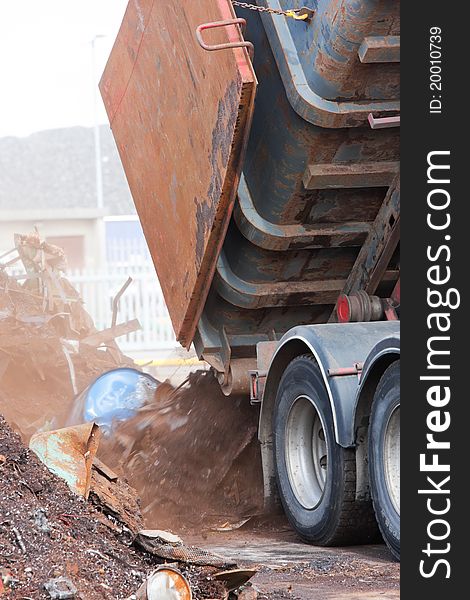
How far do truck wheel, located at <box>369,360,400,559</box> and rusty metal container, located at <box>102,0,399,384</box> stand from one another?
1.05 meters

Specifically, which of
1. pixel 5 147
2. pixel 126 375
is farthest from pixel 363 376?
pixel 5 147

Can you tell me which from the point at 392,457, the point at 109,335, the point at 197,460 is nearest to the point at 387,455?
the point at 392,457

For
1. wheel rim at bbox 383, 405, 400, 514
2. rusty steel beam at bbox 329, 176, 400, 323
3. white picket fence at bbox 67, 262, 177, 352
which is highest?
white picket fence at bbox 67, 262, 177, 352

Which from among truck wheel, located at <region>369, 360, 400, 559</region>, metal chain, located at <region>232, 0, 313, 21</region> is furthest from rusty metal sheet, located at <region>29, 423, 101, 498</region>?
metal chain, located at <region>232, 0, 313, 21</region>

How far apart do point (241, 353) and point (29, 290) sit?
4366 millimetres

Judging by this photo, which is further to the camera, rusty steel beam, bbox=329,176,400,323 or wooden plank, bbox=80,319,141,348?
wooden plank, bbox=80,319,141,348

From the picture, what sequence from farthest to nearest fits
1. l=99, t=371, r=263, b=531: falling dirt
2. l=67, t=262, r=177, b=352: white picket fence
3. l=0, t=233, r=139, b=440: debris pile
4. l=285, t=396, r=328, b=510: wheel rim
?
→ l=67, t=262, r=177, b=352: white picket fence, l=0, t=233, r=139, b=440: debris pile, l=99, t=371, r=263, b=531: falling dirt, l=285, t=396, r=328, b=510: wheel rim

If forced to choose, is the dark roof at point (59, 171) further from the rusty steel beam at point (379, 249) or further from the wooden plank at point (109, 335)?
the rusty steel beam at point (379, 249)

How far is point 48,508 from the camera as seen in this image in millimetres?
4273

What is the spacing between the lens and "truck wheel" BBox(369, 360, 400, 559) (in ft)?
15.7

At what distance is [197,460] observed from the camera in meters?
6.77

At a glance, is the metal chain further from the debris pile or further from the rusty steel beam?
the debris pile

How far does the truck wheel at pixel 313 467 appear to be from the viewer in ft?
17.4

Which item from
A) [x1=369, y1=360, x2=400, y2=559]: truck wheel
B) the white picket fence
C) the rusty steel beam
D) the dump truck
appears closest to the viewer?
[x1=369, y1=360, x2=400, y2=559]: truck wheel
